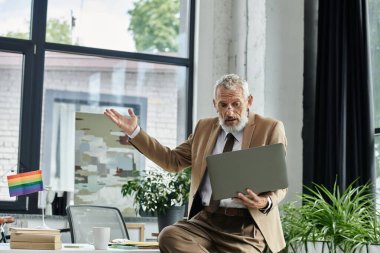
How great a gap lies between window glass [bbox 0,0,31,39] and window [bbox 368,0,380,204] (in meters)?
2.88

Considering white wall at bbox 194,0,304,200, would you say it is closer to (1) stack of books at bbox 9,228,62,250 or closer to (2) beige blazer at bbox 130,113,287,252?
(2) beige blazer at bbox 130,113,287,252

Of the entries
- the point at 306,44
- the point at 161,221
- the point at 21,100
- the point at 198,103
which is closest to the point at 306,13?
the point at 306,44

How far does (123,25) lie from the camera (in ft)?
20.9

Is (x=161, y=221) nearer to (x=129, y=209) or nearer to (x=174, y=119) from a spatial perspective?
(x=129, y=209)

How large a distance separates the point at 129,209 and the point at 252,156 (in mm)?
3102

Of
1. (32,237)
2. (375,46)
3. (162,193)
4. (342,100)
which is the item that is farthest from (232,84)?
(375,46)

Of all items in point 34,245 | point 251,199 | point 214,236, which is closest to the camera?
point 34,245

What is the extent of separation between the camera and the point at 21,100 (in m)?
5.91

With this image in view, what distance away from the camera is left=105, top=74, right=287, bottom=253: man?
3264 mm

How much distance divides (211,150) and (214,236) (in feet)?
1.51

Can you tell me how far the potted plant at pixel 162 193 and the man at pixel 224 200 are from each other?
180cm

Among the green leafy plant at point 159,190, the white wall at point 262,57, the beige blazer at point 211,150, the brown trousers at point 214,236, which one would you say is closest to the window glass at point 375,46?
the white wall at point 262,57

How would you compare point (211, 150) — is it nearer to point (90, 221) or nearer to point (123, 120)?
point (123, 120)

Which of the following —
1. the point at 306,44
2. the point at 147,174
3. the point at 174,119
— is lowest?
the point at 147,174
